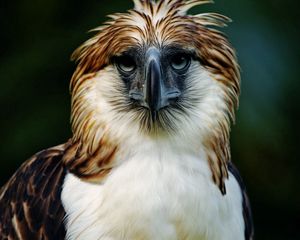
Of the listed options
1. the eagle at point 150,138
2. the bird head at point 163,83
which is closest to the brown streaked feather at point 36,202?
the eagle at point 150,138

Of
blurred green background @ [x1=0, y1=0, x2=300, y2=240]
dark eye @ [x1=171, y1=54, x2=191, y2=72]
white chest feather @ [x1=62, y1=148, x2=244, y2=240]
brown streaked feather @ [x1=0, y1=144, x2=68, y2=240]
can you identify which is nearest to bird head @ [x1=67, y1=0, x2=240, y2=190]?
dark eye @ [x1=171, y1=54, x2=191, y2=72]

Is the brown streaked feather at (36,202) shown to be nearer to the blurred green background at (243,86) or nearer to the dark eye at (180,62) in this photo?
the dark eye at (180,62)

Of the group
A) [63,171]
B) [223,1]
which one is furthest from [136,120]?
[223,1]

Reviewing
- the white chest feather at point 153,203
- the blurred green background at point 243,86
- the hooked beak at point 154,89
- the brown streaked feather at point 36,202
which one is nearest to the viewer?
the hooked beak at point 154,89

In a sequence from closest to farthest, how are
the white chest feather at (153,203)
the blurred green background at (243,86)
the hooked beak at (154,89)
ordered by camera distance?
the hooked beak at (154,89) → the white chest feather at (153,203) → the blurred green background at (243,86)

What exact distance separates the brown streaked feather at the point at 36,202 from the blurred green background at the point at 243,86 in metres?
1.59

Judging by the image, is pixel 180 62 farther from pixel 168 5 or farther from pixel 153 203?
pixel 153 203

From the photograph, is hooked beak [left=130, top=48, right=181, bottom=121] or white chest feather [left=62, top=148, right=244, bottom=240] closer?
hooked beak [left=130, top=48, right=181, bottom=121]

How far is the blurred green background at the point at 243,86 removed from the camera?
5.55 metres

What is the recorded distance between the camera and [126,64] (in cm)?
389

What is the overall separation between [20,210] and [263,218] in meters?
2.28

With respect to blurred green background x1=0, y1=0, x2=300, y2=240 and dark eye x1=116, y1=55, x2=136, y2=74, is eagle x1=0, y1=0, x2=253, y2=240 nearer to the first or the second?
dark eye x1=116, y1=55, x2=136, y2=74

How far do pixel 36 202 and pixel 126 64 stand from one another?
27.2 inches

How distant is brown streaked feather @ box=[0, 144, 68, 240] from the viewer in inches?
157
